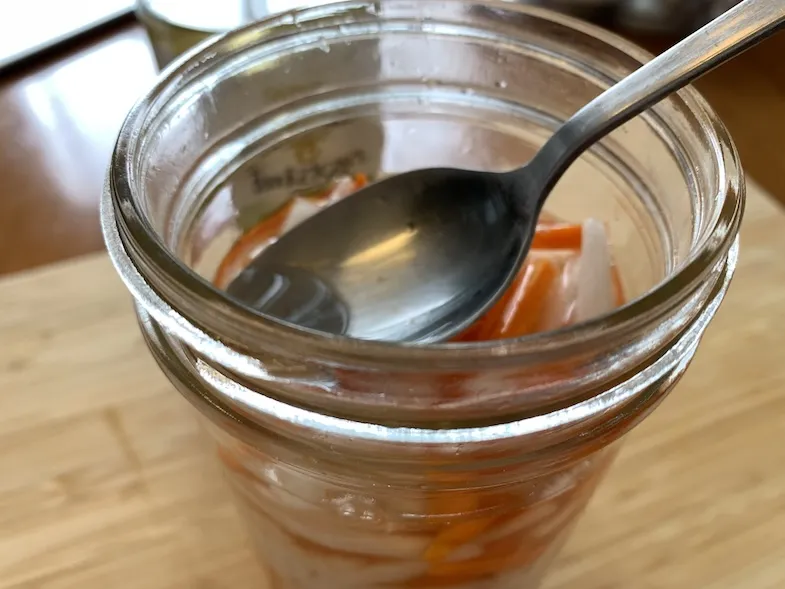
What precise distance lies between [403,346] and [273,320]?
4 centimetres

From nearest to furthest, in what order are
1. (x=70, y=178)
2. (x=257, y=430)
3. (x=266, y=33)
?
(x=257, y=430) < (x=266, y=33) < (x=70, y=178)

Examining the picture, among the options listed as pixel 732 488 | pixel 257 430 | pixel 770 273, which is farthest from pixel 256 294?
pixel 770 273

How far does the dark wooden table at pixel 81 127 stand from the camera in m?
0.73

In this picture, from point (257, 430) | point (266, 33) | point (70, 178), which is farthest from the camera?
point (70, 178)

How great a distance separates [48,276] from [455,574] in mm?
383

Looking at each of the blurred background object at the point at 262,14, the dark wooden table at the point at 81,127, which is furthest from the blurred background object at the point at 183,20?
the dark wooden table at the point at 81,127

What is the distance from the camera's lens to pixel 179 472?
1.69 feet

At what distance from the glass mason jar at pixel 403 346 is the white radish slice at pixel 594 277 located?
2 centimetres

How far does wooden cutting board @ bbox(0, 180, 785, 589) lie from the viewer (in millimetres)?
472

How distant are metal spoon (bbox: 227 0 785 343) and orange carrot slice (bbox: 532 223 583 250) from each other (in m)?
0.04

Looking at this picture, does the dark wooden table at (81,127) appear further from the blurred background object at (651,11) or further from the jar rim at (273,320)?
the jar rim at (273,320)

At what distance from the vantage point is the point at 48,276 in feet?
2.01

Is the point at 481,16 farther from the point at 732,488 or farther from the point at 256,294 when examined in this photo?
the point at 732,488

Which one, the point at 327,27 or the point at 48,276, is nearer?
the point at 327,27
